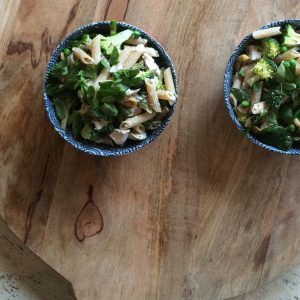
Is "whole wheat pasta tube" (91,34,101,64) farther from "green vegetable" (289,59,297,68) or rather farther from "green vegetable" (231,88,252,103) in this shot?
"green vegetable" (289,59,297,68)

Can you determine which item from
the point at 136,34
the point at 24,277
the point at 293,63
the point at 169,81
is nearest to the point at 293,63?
the point at 293,63

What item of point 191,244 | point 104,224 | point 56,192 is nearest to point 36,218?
point 56,192

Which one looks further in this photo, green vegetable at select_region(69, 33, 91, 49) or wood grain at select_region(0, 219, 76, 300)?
wood grain at select_region(0, 219, 76, 300)

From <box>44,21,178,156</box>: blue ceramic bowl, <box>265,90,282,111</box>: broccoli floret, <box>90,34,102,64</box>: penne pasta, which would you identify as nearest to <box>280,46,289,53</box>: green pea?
<box>265,90,282,111</box>: broccoli floret

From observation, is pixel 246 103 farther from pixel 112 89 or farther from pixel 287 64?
pixel 112 89

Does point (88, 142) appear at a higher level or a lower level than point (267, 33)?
lower

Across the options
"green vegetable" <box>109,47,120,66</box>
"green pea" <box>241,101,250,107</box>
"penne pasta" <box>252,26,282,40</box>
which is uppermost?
"penne pasta" <box>252,26,282,40</box>

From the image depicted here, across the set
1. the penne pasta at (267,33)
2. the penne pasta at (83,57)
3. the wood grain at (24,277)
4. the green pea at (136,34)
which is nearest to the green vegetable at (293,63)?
the penne pasta at (267,33)

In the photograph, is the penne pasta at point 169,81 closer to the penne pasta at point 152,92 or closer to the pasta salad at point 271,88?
the penne pasta at point 152,92
